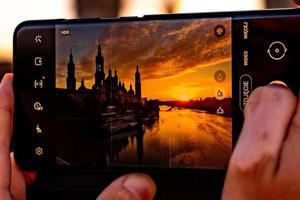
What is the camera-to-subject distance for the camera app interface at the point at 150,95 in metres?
0.90

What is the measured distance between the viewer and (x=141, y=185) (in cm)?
89

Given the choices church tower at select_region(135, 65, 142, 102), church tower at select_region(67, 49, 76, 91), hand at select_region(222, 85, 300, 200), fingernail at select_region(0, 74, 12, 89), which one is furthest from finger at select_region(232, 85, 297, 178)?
fingernail at select_region(0, 74, 12, 89)

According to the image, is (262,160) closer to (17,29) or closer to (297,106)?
(297,106)

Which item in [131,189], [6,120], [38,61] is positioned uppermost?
[38,61]

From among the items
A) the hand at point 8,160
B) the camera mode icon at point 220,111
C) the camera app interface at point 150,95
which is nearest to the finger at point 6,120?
the hand at point 8,160

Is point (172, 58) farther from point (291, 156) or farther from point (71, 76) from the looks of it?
point (291, 156)

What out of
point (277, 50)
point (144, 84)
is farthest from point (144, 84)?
point (277, 50)

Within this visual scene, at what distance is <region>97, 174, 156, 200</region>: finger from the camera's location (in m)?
0.87

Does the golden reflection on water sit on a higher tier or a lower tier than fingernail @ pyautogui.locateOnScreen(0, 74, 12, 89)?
lower

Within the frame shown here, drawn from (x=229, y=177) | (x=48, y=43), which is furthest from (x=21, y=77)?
(x=229, y=177)

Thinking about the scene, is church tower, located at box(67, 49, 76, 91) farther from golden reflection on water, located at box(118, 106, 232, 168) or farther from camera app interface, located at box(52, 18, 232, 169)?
golden reflection on water, located at box(118, 106, 232, 168)

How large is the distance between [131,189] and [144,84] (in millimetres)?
183

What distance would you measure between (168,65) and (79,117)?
0.19m

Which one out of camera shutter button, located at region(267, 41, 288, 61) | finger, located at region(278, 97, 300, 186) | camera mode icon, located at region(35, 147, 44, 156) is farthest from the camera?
camera mode icon, located at region(35, 147, 44, 156)
